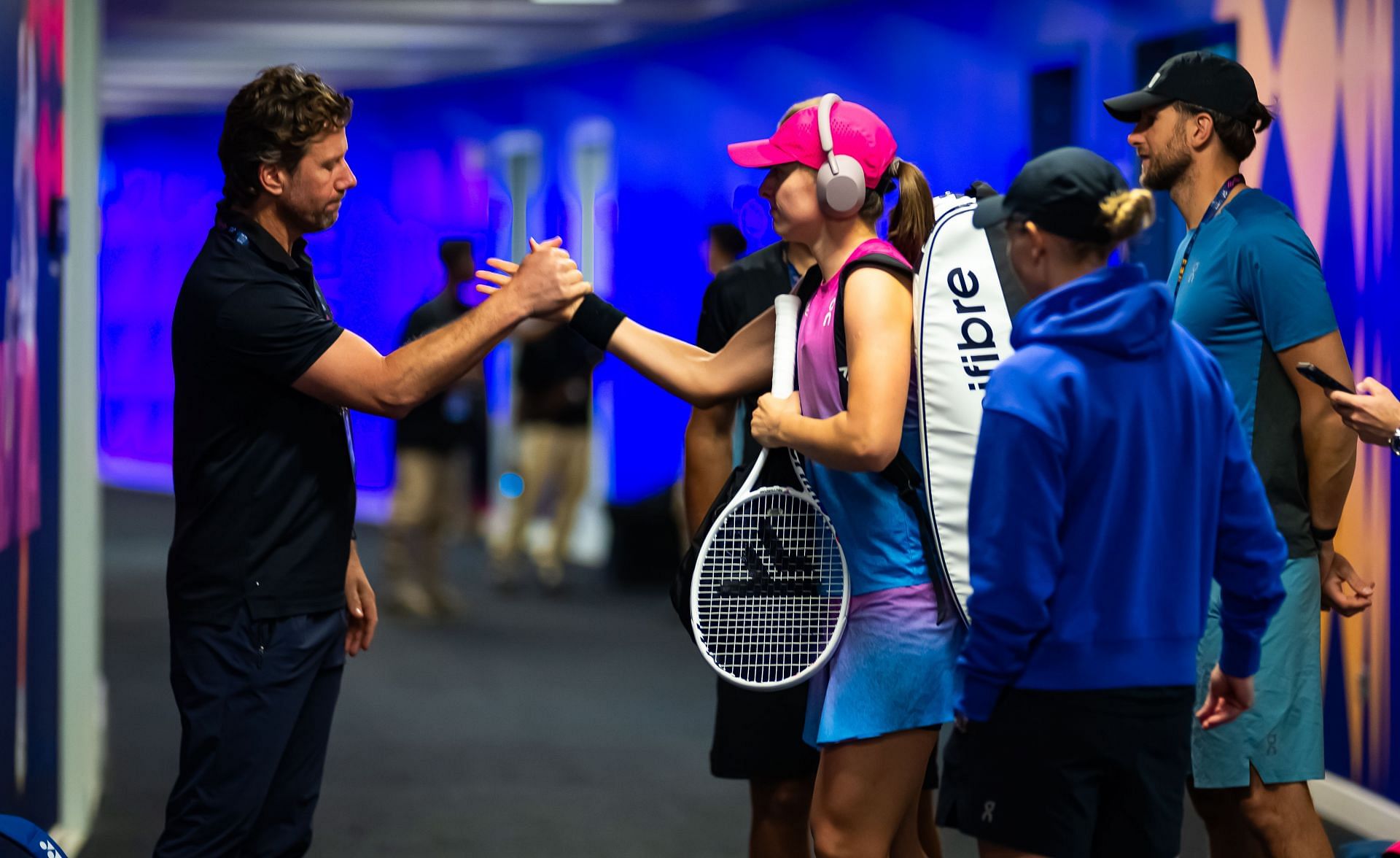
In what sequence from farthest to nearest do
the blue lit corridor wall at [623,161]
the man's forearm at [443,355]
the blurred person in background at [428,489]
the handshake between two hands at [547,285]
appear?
1. the blurred person in background at [428,489]
2. the blue lit corridor wall at [623,161]
3. the handshake between two hands at [547,285]
4. the man's forearm at [443,355]

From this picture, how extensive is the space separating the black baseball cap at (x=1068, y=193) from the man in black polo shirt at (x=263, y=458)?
0.97 meters

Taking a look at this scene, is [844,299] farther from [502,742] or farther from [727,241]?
[727,241]

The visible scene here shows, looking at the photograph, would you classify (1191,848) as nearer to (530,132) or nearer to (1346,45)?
(1346,45)

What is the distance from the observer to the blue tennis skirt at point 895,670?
8.02ft

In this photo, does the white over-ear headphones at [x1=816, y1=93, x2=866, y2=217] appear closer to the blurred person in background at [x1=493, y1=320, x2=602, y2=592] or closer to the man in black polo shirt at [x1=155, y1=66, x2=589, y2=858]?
the man in black polo shirt at [x1=155, y1=66, x2=589, y2=858]

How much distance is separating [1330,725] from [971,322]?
3070 millimetres

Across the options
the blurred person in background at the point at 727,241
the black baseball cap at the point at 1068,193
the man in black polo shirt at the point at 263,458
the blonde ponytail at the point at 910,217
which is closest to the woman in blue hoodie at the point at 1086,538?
the black baseball cap at the point at 1068,193

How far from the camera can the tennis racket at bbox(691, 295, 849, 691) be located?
2504 millimetres

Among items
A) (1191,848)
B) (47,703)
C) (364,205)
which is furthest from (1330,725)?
(364,205)

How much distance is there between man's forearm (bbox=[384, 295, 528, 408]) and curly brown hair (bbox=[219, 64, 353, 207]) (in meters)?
0.37

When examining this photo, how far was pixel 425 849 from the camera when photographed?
14.0 feet

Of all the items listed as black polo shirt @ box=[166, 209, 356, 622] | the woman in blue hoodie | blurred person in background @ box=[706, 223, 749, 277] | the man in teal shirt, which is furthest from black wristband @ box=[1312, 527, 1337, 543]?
blurred person in background @ box=[706, 223, 749, 277]

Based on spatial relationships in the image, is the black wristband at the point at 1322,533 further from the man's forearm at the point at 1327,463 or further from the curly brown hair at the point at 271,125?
the curly brown hair at the point at 271,125

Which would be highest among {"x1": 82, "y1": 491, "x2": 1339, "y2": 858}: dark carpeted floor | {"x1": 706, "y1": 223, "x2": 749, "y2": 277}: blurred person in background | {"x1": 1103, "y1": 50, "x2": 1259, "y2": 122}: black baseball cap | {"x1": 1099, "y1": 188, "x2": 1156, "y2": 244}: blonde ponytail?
{"x1": 706, "y1": 223, "x2": 749, "y2": 277}: blurred person in background
